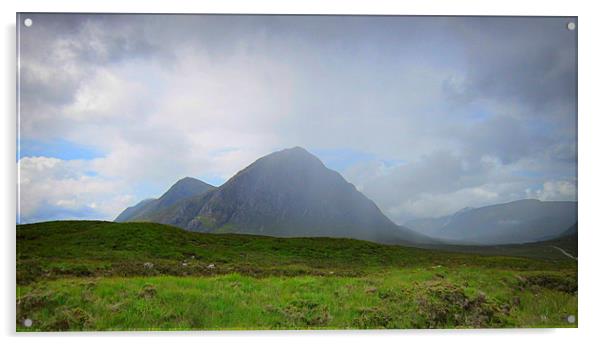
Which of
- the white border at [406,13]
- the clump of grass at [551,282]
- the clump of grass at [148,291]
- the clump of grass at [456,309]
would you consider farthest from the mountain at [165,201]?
the clump of grass at [551,282]

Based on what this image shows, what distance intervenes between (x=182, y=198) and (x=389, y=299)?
3512 millimetres

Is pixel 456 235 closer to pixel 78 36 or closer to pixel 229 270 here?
pixel 229 270

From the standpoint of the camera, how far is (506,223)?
7.13 m

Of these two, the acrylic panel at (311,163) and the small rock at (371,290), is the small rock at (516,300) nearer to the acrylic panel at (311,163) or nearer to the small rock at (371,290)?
the acrylic panel at (311,163)

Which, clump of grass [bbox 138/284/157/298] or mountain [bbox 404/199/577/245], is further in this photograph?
mountain [bbox 404/199/577/245]

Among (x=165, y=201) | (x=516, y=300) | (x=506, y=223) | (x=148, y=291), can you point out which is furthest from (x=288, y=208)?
(x=516, y=300)

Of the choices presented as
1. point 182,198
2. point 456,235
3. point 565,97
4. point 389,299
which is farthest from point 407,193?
point 182,198

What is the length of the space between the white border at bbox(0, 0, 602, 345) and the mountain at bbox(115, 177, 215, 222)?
1.66 meters

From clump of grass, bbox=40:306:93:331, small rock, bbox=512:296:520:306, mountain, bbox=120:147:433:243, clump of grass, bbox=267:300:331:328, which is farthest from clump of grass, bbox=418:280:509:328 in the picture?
clump of grass, bbox=40:306:93:331

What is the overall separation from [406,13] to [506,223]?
3652 mm

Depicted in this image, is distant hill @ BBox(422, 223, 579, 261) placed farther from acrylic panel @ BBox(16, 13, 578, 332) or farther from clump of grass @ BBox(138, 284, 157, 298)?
Answer: clump of grass @ BBox(138, 284, 157, 298)

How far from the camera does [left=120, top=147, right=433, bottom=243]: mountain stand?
7.10m

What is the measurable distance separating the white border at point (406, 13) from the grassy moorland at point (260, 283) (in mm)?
171

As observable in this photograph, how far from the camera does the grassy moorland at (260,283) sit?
6.50 metres
